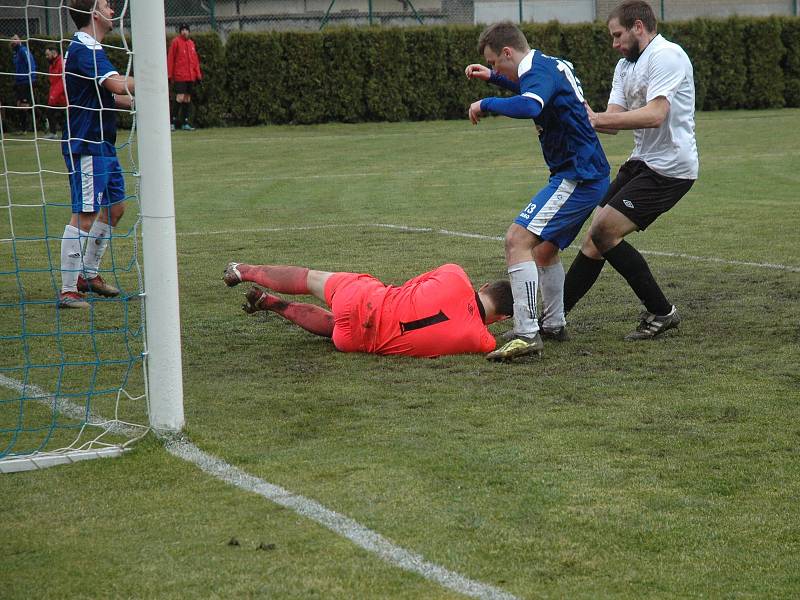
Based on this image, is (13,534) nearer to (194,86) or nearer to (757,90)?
(194,86)

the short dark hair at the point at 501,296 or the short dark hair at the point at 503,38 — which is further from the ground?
the short dark hair at the point at 503,38

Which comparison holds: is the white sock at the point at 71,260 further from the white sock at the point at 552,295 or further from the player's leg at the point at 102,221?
the white sock at the point at 552,295

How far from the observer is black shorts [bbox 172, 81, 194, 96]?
27109 mm

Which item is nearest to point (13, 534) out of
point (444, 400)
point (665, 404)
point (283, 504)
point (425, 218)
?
point (283, 504)

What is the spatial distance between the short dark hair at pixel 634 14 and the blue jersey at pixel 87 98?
368cm

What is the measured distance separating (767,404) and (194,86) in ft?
80.1

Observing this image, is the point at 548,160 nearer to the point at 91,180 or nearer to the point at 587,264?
the point at 587,264

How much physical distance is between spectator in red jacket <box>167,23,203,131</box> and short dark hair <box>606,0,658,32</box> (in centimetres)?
2057

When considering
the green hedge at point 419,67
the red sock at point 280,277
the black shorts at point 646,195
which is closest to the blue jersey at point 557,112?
the black shorts at point 646,195

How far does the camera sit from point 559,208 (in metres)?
6.93

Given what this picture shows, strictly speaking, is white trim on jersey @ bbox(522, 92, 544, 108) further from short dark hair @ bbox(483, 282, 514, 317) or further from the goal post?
the goal post

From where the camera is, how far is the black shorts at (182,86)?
27109 millimetres

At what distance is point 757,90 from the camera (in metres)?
32.3

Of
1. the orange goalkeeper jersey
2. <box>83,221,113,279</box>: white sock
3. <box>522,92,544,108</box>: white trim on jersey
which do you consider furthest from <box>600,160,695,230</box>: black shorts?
<box>83,221,113,279</box>: white sock
